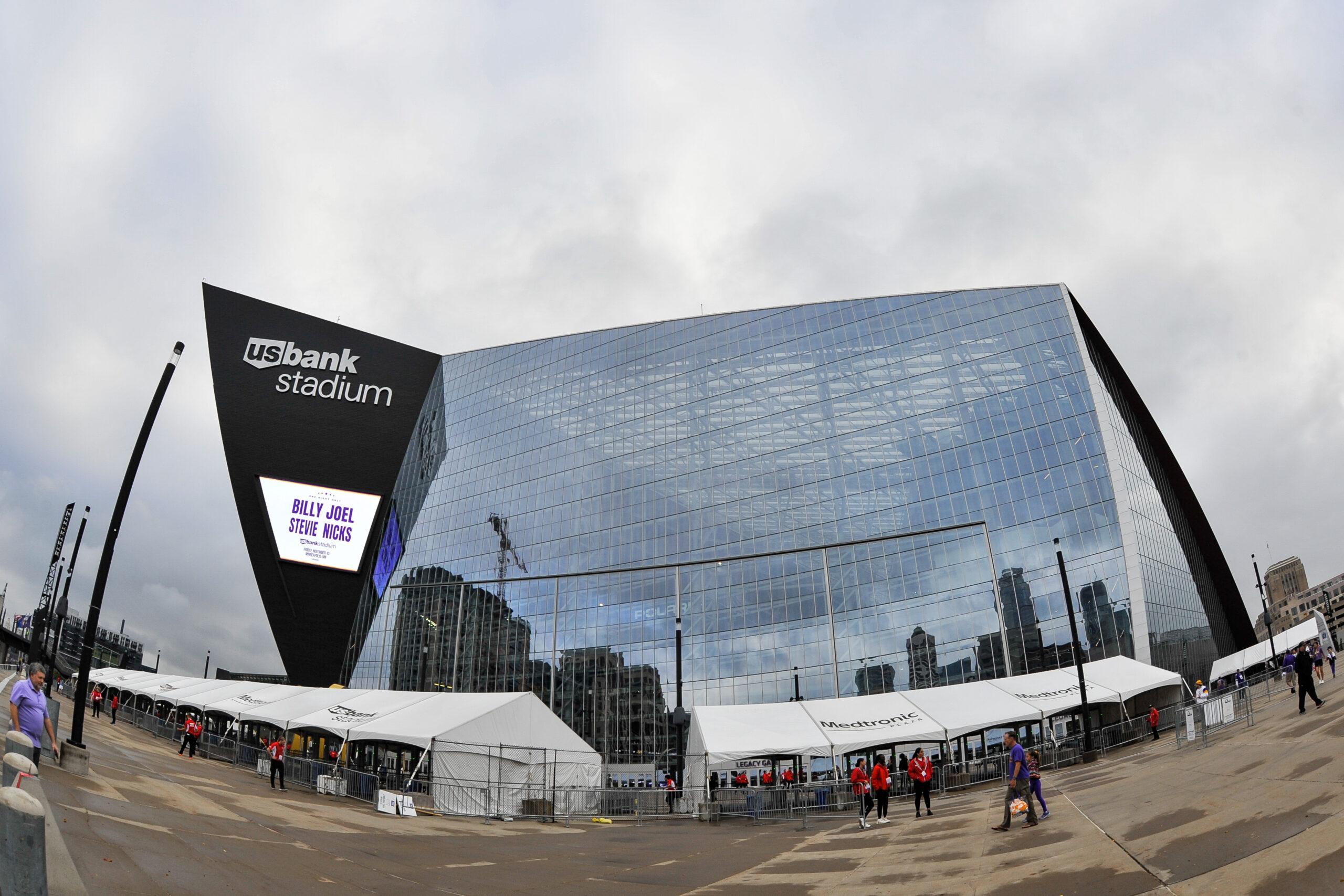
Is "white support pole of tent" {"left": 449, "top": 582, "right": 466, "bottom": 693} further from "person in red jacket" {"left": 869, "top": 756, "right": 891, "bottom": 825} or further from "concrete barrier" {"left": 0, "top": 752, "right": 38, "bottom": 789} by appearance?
"concrete barrier" {"left": 0, "top": 752, "right": 38, "bottom": 789}

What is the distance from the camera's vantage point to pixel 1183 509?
215 ft

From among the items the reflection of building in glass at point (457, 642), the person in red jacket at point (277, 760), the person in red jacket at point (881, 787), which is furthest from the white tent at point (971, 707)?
the reflection of building in glass at point (457, 642)

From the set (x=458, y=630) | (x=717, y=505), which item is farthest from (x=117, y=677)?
(x=717, y=505)

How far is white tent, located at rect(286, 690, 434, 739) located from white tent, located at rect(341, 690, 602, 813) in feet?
0.94

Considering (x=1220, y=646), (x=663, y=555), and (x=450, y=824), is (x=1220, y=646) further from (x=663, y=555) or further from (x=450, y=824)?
(x=450, y=824)

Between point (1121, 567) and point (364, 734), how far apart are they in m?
43.1

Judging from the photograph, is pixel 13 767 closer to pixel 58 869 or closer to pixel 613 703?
pixel 58 869

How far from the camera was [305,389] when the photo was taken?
7600 cm

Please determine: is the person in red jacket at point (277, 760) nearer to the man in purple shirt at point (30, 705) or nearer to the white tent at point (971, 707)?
the man in purple shirt at point (30, 705)

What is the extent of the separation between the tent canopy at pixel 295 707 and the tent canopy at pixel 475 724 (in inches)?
114

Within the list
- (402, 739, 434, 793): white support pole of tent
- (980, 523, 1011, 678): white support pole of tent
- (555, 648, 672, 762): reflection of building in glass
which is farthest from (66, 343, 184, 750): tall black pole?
(980, 523, 1011, 678): white support pole of tent

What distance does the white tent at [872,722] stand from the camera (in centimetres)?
3189

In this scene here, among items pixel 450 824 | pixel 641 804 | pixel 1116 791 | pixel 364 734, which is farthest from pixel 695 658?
pixel 1116 791

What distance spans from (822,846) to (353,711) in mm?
24623
